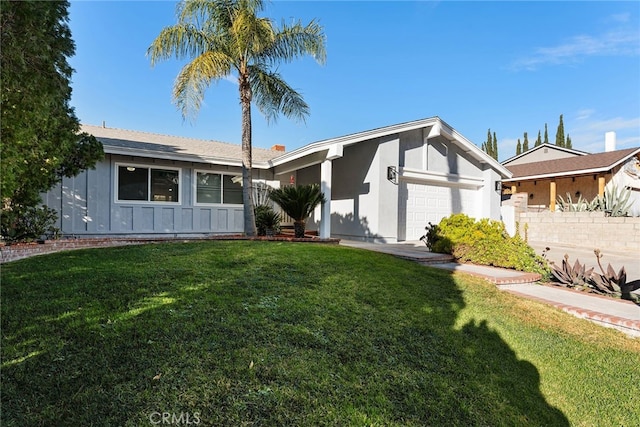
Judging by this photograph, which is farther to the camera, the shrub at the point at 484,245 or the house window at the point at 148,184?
the house window at the point at 148,184

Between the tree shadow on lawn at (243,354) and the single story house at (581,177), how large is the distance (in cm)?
1548

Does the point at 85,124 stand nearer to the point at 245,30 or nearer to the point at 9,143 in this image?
the point at 245,30

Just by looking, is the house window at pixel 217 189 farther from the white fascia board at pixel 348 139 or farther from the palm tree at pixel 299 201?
the palm tree at pixel 299 201

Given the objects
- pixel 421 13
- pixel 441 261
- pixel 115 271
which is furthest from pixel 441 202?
pixel 115 271

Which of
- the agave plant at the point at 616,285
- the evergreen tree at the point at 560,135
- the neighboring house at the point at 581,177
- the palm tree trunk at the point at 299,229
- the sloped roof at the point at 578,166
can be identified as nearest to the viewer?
the agave plant at the point at 616,285

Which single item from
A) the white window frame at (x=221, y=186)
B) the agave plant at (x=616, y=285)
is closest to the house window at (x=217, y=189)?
the white window frame at (x=221, y=186)

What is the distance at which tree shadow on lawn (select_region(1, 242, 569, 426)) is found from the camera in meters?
2.21

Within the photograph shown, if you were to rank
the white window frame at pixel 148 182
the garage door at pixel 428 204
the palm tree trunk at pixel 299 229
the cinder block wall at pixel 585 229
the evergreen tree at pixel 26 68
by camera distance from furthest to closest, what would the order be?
the garage door at pixel 428 204, the cinder block wall at pixel 585 229, the palm tree trunk at pixel 299 229, the white window frame at pixel 148 182, the evergreen tree at pixel 26 68

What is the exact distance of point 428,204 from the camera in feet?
43.6

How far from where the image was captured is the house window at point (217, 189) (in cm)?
1145

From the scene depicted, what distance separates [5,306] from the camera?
335 cm

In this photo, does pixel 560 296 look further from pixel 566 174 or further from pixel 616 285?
pixel 566 174

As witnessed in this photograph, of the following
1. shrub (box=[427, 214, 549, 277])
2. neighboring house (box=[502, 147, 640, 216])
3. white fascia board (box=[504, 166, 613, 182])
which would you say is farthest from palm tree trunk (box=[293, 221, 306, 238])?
white fascia board (box=[504, 166, 613, 182])

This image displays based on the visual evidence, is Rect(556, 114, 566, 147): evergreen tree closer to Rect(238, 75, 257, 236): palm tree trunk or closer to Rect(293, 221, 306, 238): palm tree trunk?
Rect(293, 221, 306, 238): palm tree trunk
